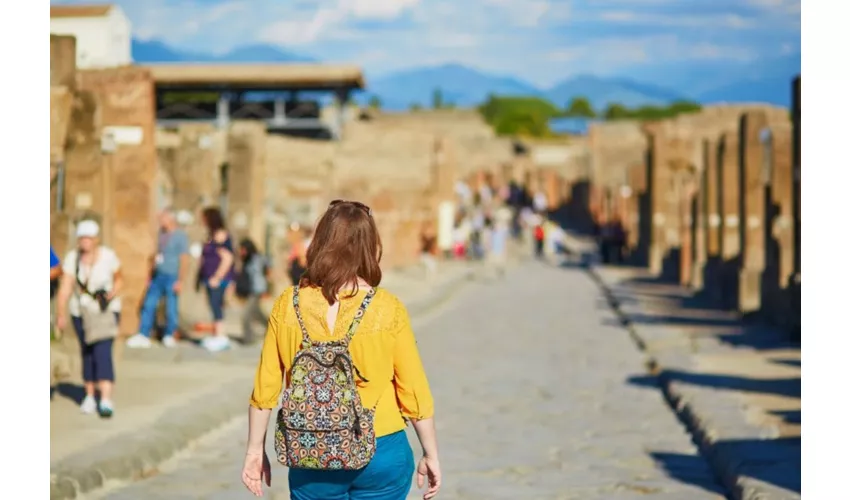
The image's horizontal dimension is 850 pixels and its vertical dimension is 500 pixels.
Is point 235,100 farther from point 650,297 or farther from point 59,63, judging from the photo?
point 59,63

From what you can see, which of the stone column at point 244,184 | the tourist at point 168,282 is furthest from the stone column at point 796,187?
the stone column at point 244,184

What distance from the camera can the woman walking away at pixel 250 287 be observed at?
15273 mm

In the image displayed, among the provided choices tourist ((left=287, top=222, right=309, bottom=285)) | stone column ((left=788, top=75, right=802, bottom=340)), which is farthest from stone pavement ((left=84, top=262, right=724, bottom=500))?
stone column ((left=788, top=75, right=802, bottom=340))

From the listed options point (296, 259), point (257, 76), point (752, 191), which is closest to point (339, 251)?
point (296, 259)

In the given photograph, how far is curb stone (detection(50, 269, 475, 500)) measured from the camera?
788 centimetres

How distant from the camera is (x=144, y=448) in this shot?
890 cm

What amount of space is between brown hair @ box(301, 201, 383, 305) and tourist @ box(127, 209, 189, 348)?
34.7ft

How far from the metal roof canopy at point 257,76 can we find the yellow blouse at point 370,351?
48.4 m

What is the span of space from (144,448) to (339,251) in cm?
445

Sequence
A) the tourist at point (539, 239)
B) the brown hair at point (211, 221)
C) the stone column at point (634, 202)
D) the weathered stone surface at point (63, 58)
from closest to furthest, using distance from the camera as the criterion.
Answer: the weathered stone surface at point (63, 58) < the brown hair at point (211, 221) < the stone column at point (634, 202) < the tourist at point (539, 239)

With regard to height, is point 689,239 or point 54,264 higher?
point 54,264

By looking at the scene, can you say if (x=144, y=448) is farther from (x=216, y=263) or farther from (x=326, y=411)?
(x=216, y=263)

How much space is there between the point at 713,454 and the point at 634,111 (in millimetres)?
136647

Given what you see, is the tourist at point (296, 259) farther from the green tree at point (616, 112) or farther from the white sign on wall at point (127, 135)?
the green tree at point (616, 112)
